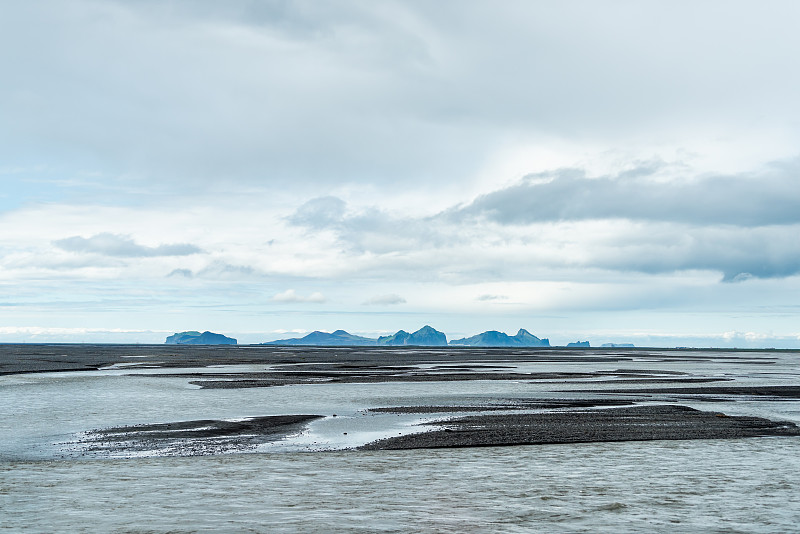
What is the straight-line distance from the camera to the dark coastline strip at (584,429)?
26.1 m

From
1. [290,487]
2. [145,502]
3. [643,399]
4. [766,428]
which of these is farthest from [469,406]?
[145,502]

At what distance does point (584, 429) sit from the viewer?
2916 centimetres

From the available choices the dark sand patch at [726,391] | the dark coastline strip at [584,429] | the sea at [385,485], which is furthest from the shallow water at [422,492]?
the dark sand patch at [726,391]

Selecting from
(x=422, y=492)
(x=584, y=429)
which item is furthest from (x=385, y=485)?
(x=584, y=429)

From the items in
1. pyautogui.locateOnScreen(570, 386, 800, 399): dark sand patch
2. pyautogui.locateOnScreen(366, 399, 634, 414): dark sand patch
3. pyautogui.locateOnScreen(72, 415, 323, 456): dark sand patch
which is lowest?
pyautogui.locateOnScreen(570, 386, 800, 399): dark sand patch

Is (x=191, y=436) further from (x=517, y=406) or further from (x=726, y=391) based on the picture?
(x=726, y=391)

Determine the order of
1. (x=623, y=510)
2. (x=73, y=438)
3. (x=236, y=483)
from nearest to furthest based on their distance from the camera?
(x=623, y=510)
(x=236, y=483)
(x=73, y=438)

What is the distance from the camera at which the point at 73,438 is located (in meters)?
26.6

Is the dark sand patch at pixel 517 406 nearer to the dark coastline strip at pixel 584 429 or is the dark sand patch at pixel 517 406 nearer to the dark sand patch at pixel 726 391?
the dark coastline strip at pixel 584 429

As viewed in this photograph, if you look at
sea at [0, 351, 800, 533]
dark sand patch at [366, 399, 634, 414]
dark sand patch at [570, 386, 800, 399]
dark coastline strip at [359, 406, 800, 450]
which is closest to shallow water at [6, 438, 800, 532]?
sea at [0, 351, 800, 533]

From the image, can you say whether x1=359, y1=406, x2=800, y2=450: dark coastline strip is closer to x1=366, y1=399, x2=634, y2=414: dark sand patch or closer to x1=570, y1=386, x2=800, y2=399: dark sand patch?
x1=366, y1=399, x2=634, y2=414: dark sand patch

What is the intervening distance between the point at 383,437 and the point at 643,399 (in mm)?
23351

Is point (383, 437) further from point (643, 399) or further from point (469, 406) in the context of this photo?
point (643, 399)

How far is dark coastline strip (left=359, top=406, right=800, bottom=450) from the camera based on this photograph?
2606 cm
